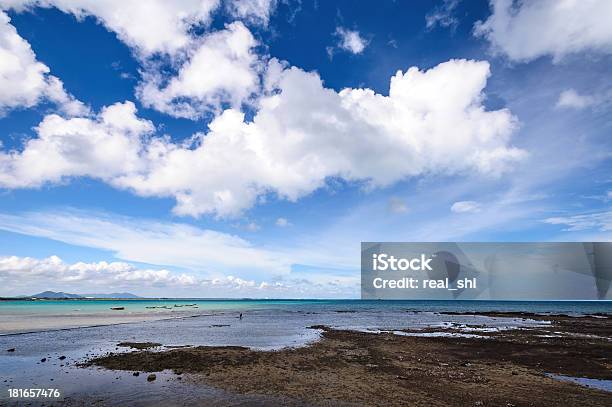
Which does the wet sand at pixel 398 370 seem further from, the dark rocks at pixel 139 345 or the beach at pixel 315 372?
the dark rocks at pixel 139 345

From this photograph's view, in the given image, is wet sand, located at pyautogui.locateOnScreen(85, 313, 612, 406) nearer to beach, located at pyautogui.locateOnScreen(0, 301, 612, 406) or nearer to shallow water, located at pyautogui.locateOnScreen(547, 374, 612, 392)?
beach, located at pyautogui.locateOnScreen(0, 301, 612, 406)

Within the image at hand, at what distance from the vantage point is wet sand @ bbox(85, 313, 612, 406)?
17.0m

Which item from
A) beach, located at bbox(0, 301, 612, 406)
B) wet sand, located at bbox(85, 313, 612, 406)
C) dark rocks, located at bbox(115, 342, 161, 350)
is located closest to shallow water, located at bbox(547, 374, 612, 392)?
beach, located at bbox(0, 301, 612, 406)

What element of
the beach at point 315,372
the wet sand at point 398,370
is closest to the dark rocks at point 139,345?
the beach at point 315,372

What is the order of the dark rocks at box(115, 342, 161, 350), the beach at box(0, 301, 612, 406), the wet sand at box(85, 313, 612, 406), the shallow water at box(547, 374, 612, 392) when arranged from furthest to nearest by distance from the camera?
the dark rocks at box(115, 342, 161, 350) < the shallow water at box(547, 374, 612, 392) < the wet sand at box(85, 313, 612, 406) < the beach at box(0, 301, 612, 406)

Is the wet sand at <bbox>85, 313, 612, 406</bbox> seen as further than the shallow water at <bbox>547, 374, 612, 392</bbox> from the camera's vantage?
No

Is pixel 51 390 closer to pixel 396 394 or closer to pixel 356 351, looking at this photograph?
pixel 396 394

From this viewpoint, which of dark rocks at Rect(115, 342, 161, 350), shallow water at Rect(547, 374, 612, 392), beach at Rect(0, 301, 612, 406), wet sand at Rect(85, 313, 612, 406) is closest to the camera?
beach at Rect(0, 301, 612, 406)

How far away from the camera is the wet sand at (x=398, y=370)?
17016 mm

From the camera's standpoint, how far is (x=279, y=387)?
1886cm

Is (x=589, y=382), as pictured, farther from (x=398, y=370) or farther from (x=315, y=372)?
(x=315, y=372)

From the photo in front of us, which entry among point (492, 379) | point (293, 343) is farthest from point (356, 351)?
point (492, 379)

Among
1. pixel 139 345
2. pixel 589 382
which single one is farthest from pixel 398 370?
pixel 139 345

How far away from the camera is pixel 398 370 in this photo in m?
22.8
